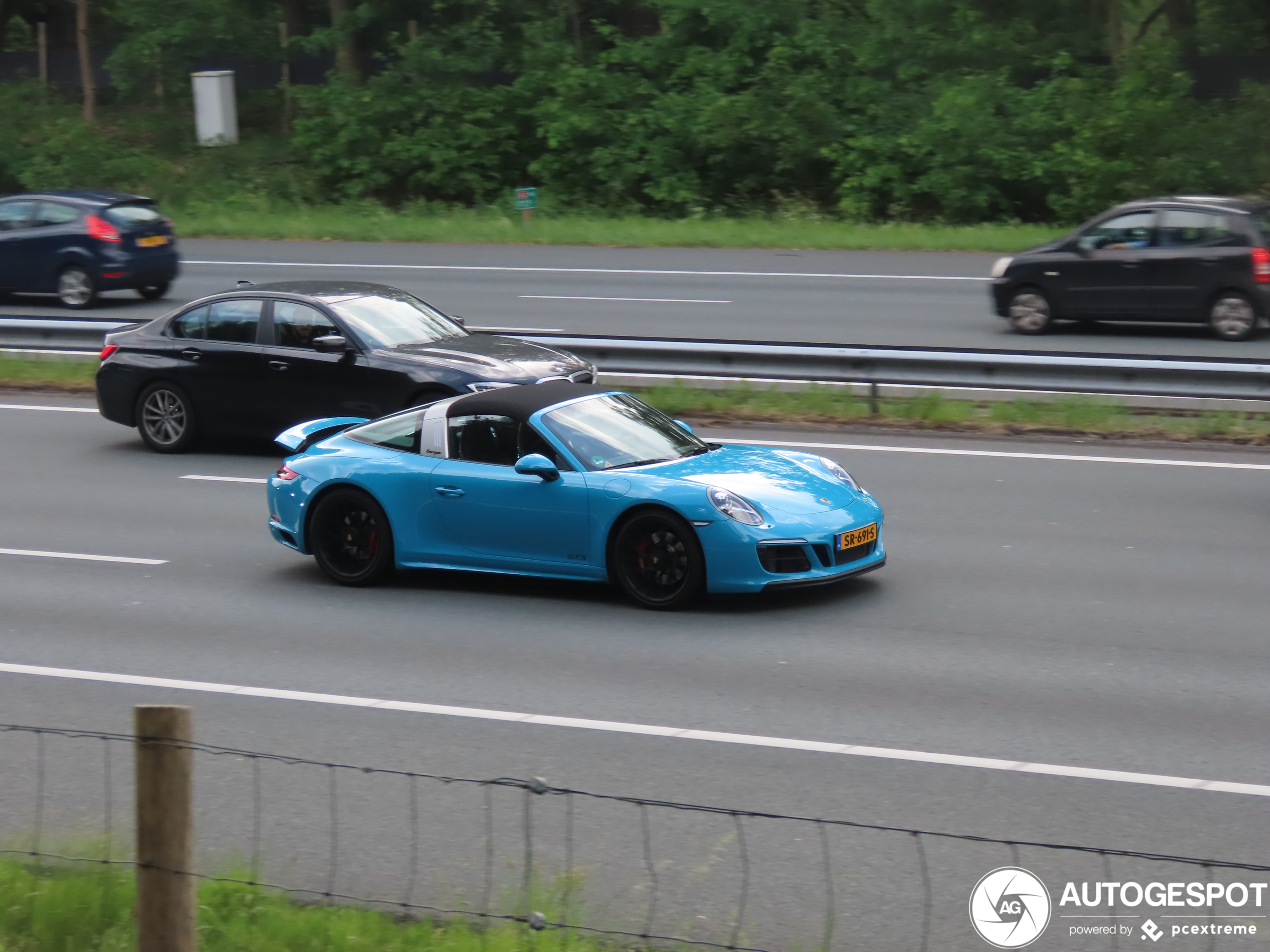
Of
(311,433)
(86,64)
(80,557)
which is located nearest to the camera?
(80,557)

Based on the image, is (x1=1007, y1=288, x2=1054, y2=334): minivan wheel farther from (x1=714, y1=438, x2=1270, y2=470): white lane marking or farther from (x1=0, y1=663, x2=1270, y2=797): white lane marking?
(x1=0, y1=663, x2=1270, y2=797): white lane marking

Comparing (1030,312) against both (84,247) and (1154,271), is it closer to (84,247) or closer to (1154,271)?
(1154,271)

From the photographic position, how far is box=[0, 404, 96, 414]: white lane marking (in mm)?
17797

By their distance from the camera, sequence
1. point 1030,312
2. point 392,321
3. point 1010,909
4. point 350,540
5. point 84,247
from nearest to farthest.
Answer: point 1010,909, point 350,540, point 392,321, point 1030,312, point 84,247

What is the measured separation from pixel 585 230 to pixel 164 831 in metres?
29.5

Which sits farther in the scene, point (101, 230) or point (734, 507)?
point (101, 230)

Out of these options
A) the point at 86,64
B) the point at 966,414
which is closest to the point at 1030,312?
Answer: the point at 966,414

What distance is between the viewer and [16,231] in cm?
2533

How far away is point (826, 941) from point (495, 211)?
3385 centimetres

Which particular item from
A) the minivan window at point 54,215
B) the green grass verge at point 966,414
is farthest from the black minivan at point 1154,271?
the minivan window at point 54,215

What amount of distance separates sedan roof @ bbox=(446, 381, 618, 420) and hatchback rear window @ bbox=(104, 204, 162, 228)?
15981 mm

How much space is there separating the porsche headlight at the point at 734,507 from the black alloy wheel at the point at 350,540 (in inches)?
91.6

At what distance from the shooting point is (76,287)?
24.8 meters

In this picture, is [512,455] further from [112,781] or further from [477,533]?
[112,781]
